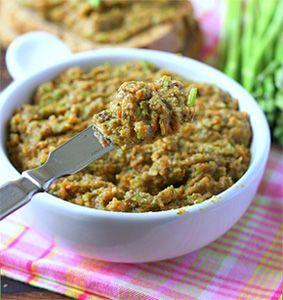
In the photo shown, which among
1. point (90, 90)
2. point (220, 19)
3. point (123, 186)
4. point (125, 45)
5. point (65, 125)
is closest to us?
point (123, 186)

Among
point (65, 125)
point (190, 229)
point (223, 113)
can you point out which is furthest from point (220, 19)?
point (190, 229)

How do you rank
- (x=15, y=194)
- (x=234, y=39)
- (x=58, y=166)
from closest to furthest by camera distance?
(x=15, y=194), (x=58, y=166), (x=234, y=39)

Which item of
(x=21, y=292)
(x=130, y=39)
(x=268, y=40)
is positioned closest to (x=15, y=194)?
(x=21, y=292)

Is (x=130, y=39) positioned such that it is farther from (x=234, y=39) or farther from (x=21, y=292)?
(x=21, y=292)

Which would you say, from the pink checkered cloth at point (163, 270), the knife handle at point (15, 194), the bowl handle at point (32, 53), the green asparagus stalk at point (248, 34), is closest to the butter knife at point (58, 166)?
the knife handle at point (15, 194)

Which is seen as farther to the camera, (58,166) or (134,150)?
(134,150)

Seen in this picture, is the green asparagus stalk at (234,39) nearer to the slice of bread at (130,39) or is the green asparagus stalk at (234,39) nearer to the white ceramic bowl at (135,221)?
the slice of bread at (130,39)

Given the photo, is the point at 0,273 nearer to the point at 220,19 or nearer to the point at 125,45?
the point at 125,45
